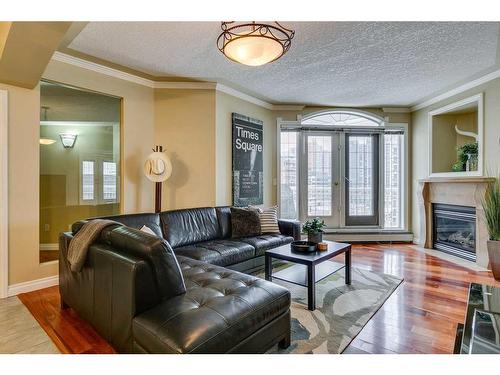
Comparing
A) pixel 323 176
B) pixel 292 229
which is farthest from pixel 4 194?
pixel 323 176

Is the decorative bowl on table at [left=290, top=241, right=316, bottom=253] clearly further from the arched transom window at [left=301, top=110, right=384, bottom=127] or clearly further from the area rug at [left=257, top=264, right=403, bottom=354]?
the arched transom window at [left=301, top=110, right=384, bottom=127]

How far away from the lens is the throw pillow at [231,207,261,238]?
3.66m

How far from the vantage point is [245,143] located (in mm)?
4492

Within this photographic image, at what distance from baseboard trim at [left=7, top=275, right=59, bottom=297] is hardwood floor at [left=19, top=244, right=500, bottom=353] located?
0.29ft

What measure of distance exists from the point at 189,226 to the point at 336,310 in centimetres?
185

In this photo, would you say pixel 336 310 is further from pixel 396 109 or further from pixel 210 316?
pixel 396 109

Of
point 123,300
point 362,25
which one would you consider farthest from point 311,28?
point 123,300

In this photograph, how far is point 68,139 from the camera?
3412 mm

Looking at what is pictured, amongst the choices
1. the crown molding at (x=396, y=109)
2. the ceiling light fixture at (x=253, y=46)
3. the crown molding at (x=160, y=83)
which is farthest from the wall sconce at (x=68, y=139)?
the crown molding at (x=396, y=109)

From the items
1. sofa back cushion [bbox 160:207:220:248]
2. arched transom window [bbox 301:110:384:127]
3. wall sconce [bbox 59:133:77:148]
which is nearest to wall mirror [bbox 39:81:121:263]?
wall sconce [bbox 59:133:77:148]

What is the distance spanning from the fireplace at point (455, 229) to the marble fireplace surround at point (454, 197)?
0.27 feet
